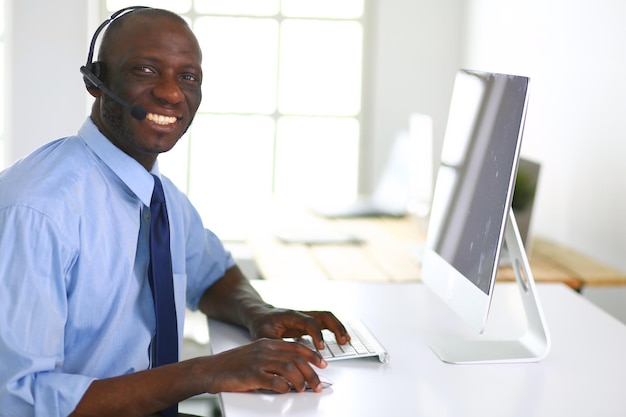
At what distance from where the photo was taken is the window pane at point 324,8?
4.04m

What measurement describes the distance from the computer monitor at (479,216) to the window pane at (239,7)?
2.25 meters

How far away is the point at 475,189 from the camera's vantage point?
5.49 ft

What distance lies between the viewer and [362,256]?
2857 millimetres

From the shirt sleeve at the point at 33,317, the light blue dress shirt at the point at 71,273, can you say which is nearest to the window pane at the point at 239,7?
the light blue dress shirt at the point at 71,273

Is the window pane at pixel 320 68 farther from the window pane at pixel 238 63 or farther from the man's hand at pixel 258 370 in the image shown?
the man's hand at pixel 258 370

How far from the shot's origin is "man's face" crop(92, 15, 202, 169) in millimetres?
1607

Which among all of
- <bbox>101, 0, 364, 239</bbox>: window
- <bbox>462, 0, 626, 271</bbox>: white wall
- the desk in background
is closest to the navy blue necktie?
the desk in background

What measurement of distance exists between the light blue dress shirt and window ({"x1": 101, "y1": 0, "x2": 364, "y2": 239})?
7.44 feet

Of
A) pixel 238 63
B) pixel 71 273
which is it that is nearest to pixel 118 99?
pixel 71 273

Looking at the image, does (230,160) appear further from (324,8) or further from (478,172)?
(478,172)

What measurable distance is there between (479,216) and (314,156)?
Result: 2.55m

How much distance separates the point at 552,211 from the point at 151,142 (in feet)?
6.00

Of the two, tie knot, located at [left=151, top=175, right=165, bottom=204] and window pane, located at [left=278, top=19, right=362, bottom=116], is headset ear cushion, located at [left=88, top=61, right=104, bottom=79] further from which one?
window pane, located at [left=278, top=19, right=362, bottom=116]

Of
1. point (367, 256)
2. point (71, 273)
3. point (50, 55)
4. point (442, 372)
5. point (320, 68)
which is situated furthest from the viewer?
point (320, 68)
